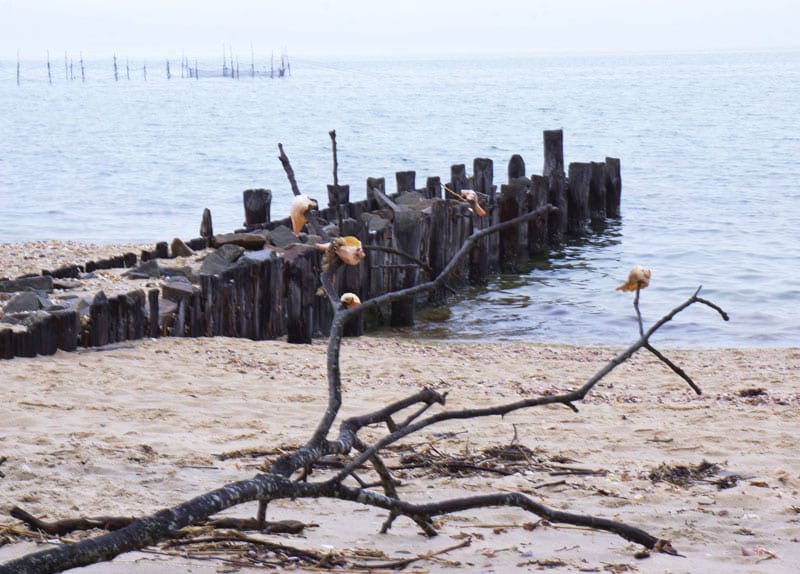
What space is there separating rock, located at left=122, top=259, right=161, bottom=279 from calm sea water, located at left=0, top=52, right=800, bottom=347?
3.85 metres

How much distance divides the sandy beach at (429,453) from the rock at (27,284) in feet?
4.20

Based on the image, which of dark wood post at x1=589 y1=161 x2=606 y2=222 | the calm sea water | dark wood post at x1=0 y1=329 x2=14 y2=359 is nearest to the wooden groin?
dark wood post at x1=0 y1=329 x2=14 y2=359

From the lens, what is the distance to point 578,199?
21.5 m

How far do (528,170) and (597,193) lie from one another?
16.6 meters

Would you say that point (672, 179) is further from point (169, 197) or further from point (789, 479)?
point (789, 479)

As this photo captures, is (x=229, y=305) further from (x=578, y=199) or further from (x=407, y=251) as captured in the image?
(x=578, y=199)

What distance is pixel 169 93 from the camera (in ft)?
402

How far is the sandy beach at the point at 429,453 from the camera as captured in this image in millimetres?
4199

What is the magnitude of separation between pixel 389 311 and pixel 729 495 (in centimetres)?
870

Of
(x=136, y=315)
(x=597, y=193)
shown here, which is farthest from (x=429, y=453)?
(x=597, y=193)

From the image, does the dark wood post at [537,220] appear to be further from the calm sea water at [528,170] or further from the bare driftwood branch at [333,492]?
the bare driftwood branch at [333,492]

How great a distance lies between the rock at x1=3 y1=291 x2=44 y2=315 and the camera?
8711mm

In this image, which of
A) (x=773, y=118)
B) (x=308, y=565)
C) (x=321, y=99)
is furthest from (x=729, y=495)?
(x=321, y=99)

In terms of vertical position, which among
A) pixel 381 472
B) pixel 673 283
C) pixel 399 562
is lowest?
pixel 673 283
